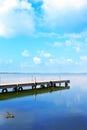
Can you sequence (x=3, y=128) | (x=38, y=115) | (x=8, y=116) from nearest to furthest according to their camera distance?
(x=3, y=128), (x=8, y=116), (x=38, y=115)

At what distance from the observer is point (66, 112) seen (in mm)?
23719

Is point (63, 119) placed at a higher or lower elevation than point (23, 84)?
lower

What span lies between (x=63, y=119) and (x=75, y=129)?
9.50 ft

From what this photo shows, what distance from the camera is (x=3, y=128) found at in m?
17.3

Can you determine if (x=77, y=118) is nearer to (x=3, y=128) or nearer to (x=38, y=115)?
(x=38, y=115)

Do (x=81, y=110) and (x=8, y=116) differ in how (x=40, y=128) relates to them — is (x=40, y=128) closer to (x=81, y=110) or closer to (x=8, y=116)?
(x=8, y=116)

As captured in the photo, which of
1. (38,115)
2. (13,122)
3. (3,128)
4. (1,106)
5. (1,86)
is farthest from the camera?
(1,86)

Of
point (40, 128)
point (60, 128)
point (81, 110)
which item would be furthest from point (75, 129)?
point (81, 110)

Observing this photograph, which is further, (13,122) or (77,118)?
(77,118)

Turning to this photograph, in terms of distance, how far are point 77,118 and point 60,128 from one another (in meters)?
3.62

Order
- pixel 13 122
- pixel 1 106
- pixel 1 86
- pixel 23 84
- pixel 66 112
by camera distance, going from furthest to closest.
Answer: pixel 23 84 → pixel 1 86 → pixel 1 106 → pixel 66 112 → pixel 13 122

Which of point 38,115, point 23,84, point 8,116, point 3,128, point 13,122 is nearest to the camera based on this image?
point 3,128

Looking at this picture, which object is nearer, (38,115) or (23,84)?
(38,115)

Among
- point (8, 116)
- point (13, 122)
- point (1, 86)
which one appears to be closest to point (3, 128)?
point (13, 122)
